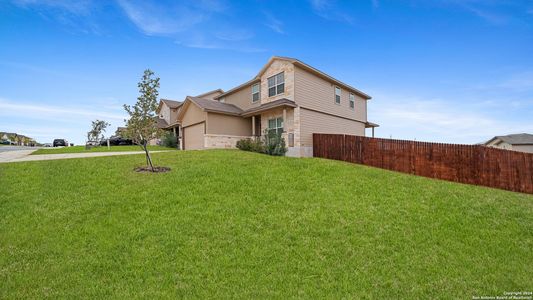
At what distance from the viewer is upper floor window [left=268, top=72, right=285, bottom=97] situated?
17953 mm

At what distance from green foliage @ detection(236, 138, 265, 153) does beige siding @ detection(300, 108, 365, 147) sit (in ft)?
9.90

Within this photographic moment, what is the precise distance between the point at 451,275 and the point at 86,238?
7137 millimetres

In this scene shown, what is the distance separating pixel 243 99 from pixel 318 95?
6883 mm

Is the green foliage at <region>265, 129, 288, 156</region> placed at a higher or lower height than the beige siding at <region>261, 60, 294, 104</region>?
lower

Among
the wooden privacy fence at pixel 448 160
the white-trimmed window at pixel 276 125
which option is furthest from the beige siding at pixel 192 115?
the wooden privacy fence at pixel 448 160

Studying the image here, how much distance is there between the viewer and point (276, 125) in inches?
730

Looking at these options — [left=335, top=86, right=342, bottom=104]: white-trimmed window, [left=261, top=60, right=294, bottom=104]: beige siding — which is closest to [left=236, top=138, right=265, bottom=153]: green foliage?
[left=261, top=60, right=294, bottom=104]: beige siding

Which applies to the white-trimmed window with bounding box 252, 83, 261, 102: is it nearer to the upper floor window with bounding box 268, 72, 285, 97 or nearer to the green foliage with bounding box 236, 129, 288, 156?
the upper floor window with bounding box 268, 72, 285, 97

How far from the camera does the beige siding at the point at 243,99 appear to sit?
2127 cm

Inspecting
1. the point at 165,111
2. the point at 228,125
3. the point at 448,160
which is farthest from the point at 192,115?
the point at 448,160

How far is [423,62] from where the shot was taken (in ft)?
56.0

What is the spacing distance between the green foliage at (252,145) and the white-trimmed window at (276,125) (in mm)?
1328

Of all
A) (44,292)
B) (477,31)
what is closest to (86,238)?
(44,292)

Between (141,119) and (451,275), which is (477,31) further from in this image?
(141,119)
